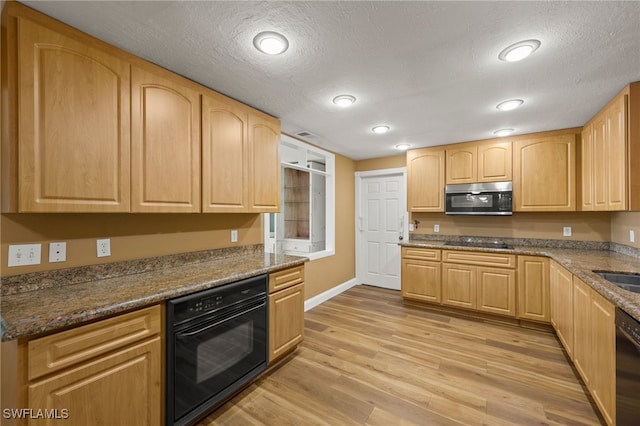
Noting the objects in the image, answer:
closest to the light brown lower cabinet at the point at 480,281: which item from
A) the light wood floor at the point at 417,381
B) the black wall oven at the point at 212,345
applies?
the light wood floor at the point at 417,381

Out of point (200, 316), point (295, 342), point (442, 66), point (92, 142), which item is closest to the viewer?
point (92, 142)

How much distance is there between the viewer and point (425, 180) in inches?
161

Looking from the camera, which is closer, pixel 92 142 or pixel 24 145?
pixel 24 145

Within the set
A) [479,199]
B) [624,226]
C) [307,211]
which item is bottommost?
[624,226]

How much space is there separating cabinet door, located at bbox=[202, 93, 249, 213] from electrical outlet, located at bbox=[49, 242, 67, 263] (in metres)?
0.86

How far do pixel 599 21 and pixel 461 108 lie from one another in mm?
1205

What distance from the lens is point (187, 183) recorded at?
2039mm

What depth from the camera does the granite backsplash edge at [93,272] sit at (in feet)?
4.99


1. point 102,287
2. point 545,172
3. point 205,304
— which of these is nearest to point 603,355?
point 545,172

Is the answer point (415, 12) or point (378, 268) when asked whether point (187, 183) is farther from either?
point (378, 268)

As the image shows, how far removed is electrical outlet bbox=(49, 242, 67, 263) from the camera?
1.64 m

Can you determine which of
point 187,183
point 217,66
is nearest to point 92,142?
point 187,183

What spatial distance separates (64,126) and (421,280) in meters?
3.95

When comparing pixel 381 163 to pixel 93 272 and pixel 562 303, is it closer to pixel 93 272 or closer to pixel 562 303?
pixel 562 303
